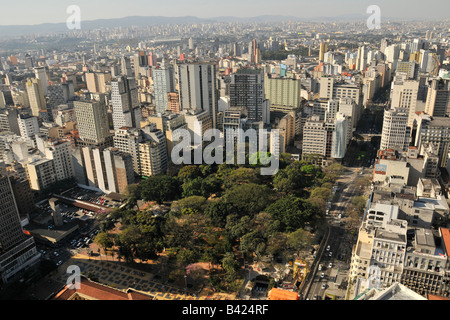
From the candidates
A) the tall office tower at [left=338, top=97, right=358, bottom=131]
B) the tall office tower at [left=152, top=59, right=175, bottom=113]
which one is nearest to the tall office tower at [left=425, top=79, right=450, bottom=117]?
the tall office tower at [left=338, top=97, right=358, bottom=131]

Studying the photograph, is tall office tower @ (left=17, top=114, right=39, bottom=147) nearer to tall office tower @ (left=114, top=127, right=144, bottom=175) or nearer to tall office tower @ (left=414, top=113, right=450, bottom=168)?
tall office tower @ (left=114, top=127, right=144, bottom=175)

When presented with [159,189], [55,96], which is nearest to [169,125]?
[159,189]

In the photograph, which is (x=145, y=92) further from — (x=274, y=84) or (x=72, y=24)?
(x=72, y=24)

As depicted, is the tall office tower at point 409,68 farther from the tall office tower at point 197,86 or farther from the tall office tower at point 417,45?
the tall office tower at point 197,86

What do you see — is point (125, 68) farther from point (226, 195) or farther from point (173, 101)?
point (226, 195)

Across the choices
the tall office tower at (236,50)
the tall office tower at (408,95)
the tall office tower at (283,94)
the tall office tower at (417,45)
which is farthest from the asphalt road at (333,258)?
the tall office tower at (236,50)
